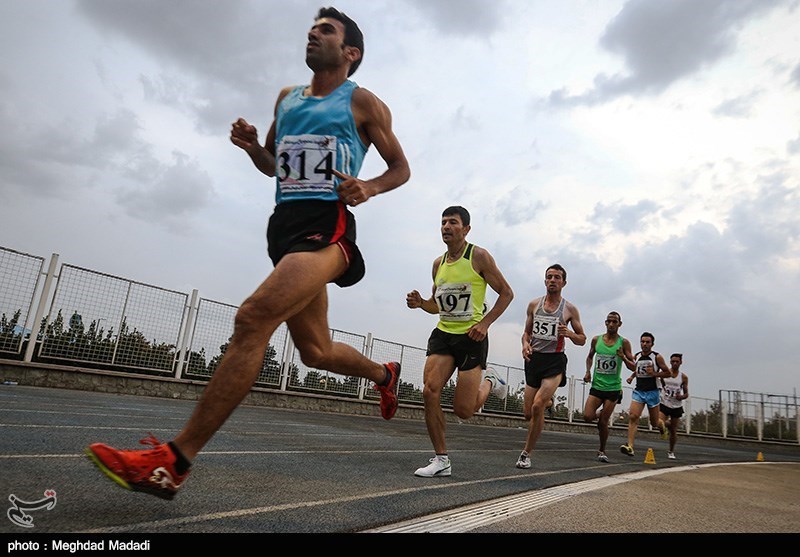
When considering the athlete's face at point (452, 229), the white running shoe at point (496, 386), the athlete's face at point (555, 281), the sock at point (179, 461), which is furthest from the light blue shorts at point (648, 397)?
the sock at point (179, 461)

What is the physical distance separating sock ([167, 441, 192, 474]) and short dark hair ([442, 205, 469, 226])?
360 cm

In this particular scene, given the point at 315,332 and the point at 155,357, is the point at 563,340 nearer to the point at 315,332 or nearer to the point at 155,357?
the point at 315,332

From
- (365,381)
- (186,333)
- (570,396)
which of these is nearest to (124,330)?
(186,333)

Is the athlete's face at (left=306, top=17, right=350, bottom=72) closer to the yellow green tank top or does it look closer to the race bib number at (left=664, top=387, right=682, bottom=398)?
the yellow green tank top

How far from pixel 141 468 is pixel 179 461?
5.4 inches

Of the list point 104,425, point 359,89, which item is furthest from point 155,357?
point 359,89

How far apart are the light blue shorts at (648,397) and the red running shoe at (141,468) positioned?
10736mm

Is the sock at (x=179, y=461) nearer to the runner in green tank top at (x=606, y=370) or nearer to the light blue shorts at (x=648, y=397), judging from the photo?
the runner in green tank top at (x=606, y=370)

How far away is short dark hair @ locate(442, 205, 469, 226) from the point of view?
5.27m

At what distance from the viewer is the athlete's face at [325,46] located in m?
3.02

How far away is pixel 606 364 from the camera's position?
9102 millimetres

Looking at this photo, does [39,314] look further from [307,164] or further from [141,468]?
[141,468]

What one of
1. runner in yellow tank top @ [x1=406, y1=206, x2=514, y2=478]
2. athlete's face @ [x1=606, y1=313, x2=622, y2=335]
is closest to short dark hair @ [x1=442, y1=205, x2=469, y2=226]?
runner in yellow tank top @ [x1=406, y1=206, x2=514, y2=478]
